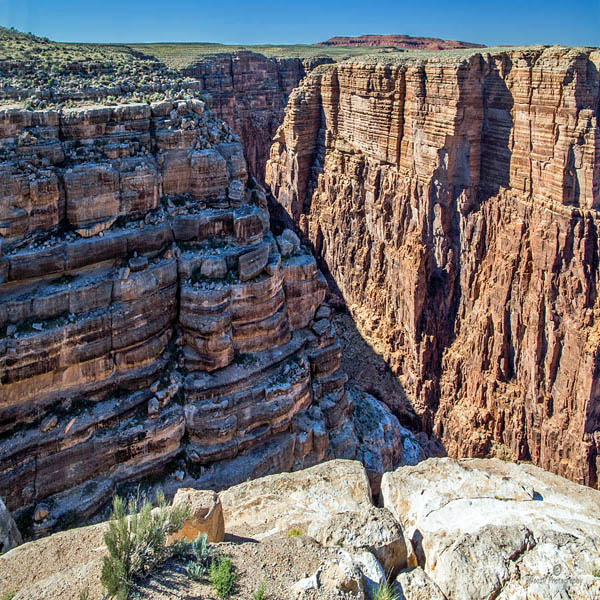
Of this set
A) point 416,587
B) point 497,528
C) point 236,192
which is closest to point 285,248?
point 236,192

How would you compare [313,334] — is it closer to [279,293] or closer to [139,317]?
[279,293]

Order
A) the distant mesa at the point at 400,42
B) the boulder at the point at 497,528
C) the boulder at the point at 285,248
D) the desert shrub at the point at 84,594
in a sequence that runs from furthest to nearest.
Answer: the distant mesa at the point at 400,42, the boulder at the point at 285,248, the boulder at the point at 497,528, the desert shrub at the point at 84,594

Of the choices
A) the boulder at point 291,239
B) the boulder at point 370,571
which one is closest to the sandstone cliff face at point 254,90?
the boulder at point 291,239

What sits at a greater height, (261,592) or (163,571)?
(261,592)

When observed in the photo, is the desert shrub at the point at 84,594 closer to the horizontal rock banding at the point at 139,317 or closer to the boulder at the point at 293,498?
the boulder at the point at 293,498

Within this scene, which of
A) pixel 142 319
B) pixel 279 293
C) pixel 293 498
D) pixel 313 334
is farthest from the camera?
pixel 313 334

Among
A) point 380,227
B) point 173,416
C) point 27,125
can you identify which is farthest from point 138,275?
point 380,227
